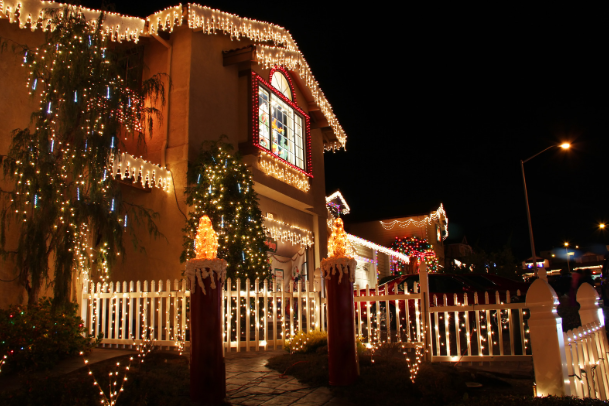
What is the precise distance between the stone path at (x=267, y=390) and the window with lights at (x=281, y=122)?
741cm

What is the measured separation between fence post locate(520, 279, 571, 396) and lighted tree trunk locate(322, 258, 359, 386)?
2.11m

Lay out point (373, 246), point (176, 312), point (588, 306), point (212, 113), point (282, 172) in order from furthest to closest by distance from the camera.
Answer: point (373, 246) < point (282, 172) < point (212, 113) < point (176, 312) < point (588, 306)

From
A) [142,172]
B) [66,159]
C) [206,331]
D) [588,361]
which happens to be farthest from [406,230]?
[206,331]

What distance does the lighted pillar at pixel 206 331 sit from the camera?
460 cm

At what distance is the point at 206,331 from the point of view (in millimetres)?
4762

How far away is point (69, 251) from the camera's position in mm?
6801

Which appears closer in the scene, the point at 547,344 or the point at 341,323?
the point at 547,344

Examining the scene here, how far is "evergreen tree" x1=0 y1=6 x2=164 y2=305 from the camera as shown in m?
6.64

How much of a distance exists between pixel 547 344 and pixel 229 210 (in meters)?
7.54

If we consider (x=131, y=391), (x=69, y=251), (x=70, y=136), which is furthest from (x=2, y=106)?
(x=131, y=391)

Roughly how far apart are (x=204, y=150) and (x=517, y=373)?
8.03m

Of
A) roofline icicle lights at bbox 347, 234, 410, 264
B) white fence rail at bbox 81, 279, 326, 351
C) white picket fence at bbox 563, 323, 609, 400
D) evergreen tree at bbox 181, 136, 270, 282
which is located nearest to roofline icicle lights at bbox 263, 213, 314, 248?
evergreen tree at bbox 181, 136, 270, 282

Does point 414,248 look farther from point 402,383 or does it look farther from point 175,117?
point 402,383

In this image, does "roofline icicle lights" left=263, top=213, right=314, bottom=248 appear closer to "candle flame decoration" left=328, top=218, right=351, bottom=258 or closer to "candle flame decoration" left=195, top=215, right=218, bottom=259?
"candle flame decoration" left=328, top=218, right=351, bottom=258
